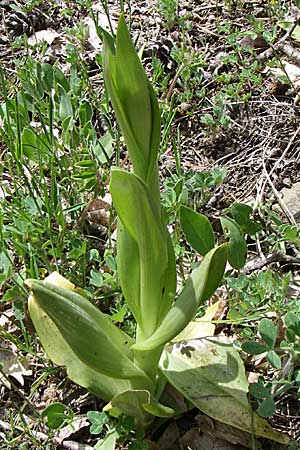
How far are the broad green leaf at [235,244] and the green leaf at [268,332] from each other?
0.16 metres

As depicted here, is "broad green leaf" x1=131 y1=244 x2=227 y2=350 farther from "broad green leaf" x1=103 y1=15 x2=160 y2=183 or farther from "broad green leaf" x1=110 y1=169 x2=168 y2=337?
"broad green leaf" x1=103 y1=15 x2=160 y2=183

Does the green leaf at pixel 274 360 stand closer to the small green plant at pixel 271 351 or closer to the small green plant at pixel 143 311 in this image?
the small green plant at pixel 271 351

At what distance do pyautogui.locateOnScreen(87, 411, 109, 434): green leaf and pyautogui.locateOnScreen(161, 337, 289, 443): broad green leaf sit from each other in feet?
0.49

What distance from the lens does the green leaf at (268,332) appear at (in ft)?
4.26

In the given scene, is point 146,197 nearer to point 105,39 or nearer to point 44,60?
point 105,39

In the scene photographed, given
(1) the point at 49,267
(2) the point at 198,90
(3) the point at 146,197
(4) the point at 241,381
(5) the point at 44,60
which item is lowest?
(4) the point at 241,381

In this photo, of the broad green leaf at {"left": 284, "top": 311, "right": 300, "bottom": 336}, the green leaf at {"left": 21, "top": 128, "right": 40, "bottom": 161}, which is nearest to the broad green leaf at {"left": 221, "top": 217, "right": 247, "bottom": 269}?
the broad green leaf at {"left": 284, "top": 311, "right": 300, "bottom": 336}

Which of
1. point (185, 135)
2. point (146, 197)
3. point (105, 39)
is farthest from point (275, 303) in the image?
point (185, 135)

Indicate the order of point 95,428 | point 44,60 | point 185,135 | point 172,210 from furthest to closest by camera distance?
point 44,60 < point 185,135 < point 172,210 < point 95,428

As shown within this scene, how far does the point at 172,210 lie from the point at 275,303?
0.34 meters

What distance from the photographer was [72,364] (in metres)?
1.38

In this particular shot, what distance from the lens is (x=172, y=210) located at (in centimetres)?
160

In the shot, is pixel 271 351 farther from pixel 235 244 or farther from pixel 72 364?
pixel 72 364

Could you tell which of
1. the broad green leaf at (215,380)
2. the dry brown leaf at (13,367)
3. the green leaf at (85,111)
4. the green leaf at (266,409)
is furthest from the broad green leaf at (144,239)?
the green leaf at (85,111)
